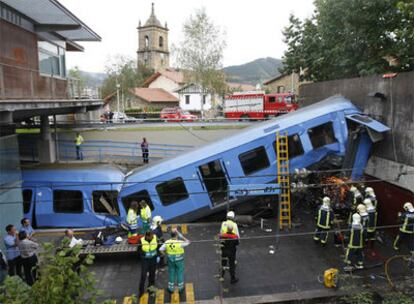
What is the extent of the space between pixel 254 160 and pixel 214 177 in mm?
1610

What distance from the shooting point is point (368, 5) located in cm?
1698

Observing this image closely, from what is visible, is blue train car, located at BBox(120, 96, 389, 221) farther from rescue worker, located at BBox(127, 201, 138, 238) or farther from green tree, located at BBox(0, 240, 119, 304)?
green tree, located at BBox(0, 240, 119, 304)

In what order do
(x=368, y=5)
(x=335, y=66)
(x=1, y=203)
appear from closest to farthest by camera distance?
(x=1, y=203) < (x=368, y=5) < (x=335, y=66)

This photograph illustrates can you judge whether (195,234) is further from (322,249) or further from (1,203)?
(1,203)

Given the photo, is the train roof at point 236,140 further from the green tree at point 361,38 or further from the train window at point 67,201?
the green tree at point 361,38

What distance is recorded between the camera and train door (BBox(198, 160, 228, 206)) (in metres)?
13.3

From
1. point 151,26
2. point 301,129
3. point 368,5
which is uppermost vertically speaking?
point 151,26

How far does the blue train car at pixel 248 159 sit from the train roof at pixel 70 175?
43.4 inches

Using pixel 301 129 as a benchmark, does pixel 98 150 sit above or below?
below

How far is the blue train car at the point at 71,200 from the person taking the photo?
13680 mm

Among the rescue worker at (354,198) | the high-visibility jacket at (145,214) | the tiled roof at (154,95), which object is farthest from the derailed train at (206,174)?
the tiled roof at (154,95)

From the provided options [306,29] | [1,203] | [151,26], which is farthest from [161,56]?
[1,203]

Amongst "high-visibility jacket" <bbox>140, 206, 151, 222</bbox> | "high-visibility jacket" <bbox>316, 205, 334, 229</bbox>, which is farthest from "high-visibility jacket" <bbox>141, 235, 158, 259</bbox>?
"high-visibility jacket" <bbox>316, 205, 334, 229</bbox>

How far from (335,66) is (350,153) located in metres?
9.08
